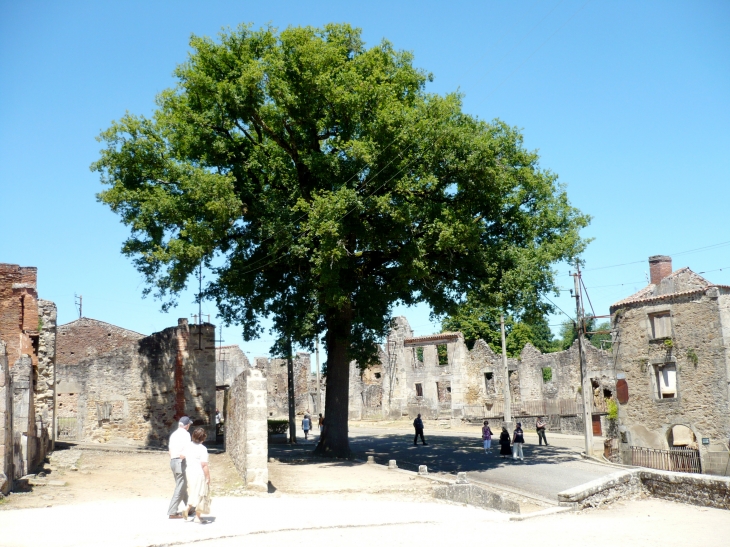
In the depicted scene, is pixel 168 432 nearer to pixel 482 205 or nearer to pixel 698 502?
pixel 482 205

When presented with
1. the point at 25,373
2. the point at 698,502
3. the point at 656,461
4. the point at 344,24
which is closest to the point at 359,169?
the point at 344,24

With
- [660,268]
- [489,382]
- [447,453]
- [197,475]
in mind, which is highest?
[660,268]

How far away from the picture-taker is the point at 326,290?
20406 millimetres

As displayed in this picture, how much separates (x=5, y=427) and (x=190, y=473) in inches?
167

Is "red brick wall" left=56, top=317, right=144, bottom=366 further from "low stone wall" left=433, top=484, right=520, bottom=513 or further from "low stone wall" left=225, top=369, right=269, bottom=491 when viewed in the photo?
"low stone wall" left=433, top=484, right=520, bottom=513

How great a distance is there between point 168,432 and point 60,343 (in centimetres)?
2442

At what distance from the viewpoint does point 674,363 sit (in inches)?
1144

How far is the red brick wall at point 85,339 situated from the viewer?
46188 mm

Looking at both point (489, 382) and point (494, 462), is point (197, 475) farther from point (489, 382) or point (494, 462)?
point (489, 382)

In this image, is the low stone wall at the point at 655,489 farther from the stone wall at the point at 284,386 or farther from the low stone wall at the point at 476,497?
the stone wall at the point at 284,386

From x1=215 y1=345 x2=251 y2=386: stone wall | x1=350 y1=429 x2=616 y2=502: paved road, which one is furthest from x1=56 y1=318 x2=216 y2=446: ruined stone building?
x1=215 y1=345 x2=251 y2=386: stone wall

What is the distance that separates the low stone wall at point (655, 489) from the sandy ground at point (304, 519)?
0.93 feet

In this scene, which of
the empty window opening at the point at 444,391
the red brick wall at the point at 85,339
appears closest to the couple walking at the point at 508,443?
the empty window opening at the point at 444,391

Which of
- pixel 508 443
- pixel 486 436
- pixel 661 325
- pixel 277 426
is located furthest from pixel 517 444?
pixel 277 426
